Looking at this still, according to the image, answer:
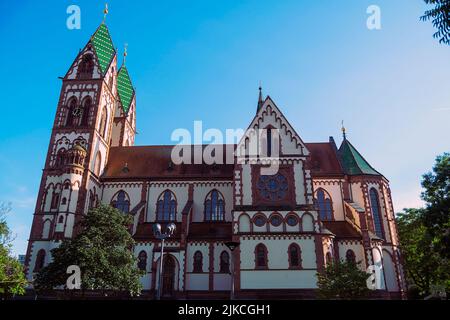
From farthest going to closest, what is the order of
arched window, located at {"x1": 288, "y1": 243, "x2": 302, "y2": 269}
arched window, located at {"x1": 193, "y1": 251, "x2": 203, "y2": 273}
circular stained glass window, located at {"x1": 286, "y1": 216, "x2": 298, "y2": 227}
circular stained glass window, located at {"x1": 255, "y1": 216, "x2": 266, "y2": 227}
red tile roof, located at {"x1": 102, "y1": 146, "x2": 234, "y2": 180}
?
red tile roof, located at {"x1": 102, "y1": 146, "x2": 234, "y2": 180} → arched window, located at {"x1": 193, "y1": 251, "x2": 203, "y2": 273} → circular stained glass window, located at {"x1": 255, "y1": 216, "x2": 266, "y2": 227} → circular stained glass window, located at {"x1": 286, "y1": 216, "x2": 298, "y2": 227} → arched window, located at {"x1": 288, "y1": 243, "x2": 302, "y2": 269}

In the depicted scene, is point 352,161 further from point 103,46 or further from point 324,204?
point 103,46

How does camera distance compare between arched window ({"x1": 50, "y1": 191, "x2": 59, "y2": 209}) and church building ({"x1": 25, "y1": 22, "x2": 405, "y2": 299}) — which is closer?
church building ({"x1": 25, "y1": 22, "x2": 405, "y2": 299})

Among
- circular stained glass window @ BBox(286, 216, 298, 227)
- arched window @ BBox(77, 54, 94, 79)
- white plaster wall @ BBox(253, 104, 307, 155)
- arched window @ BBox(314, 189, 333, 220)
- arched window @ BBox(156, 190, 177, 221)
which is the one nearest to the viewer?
circular stained glass window @ BBox(286, 216, 298, 227)

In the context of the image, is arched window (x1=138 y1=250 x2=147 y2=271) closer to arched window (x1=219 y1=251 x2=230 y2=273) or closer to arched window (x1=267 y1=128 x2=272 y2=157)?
arched window (x1=219 y1=251 x2=230 y2=273)

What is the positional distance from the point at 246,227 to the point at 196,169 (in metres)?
12.2

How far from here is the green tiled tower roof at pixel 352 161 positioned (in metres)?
39.4

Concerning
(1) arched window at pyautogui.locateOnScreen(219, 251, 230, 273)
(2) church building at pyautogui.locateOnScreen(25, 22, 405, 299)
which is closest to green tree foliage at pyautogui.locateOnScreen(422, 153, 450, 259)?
(2) church building at pyautogui.locateOnScreen(25, 22, 405, 299)

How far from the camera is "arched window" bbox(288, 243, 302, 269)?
1202 inches

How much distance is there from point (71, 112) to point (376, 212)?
39286 millimetres

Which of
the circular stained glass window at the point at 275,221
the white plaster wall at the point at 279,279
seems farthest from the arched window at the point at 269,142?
the white plaster wall at the point at 279,279

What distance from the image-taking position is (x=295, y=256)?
3094 cm

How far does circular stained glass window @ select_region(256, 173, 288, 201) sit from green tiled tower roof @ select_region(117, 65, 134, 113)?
2921cm

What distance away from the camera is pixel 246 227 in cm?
3216
